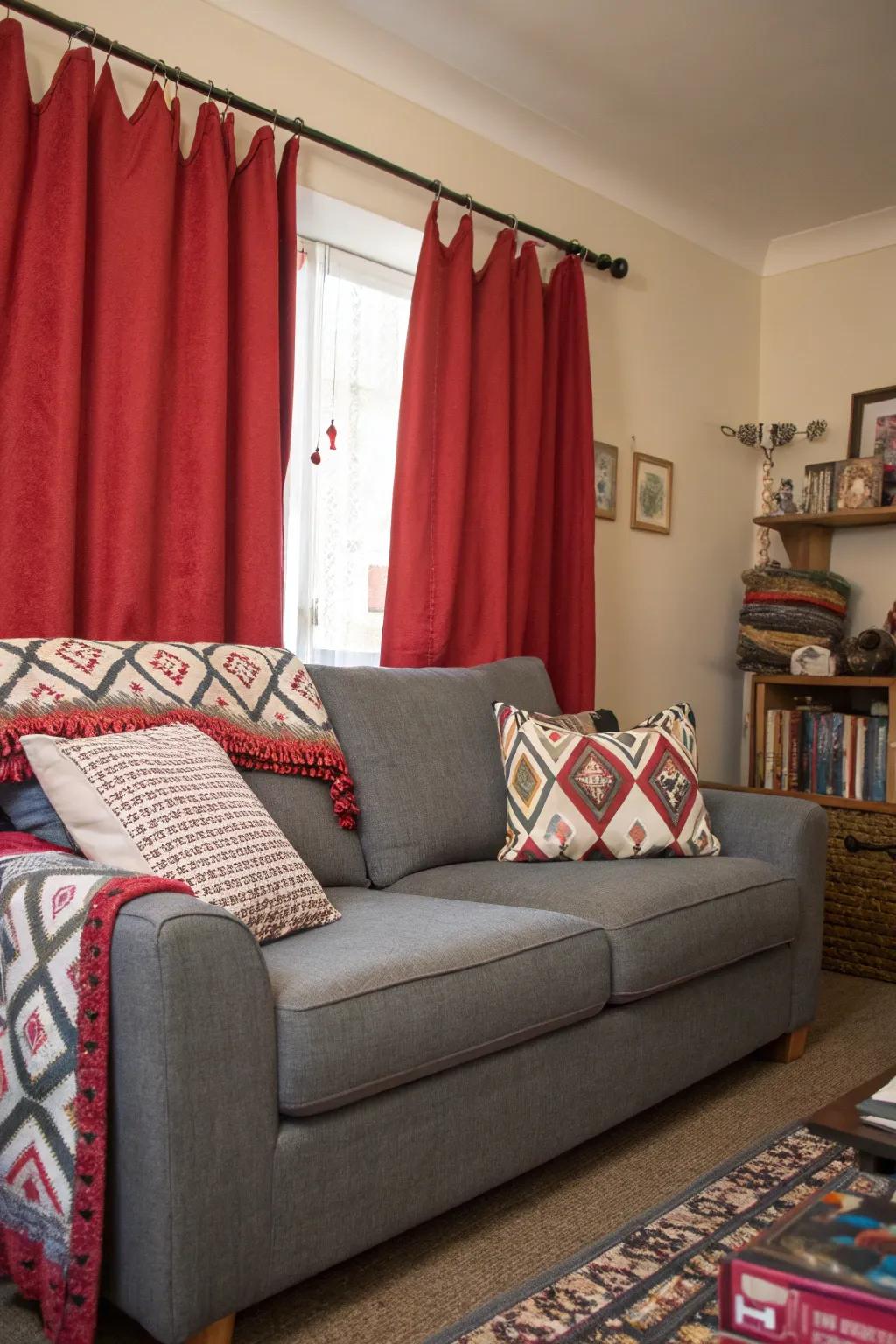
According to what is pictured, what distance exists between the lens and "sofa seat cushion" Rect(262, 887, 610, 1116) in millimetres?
1450

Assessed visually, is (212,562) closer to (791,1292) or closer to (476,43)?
(476,43)

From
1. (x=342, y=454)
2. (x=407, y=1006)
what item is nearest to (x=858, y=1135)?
(x=407, y=1006)

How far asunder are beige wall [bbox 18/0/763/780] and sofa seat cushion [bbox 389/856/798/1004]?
1.43 m

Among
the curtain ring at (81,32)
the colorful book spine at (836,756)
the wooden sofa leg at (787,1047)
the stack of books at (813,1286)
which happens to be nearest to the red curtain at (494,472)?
the colorful book spine at (836,756)

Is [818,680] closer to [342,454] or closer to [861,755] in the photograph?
[861,755]

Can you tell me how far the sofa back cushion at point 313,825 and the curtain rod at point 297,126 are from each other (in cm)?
155

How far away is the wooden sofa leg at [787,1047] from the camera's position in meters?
2.62

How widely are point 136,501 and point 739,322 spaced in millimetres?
2819

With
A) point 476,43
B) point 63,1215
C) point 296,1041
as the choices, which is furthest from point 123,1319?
point 476,43

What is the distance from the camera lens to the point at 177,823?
1.66 m

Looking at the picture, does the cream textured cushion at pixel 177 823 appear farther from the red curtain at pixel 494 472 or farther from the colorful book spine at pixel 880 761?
the colorful book spine at pixel 880 761

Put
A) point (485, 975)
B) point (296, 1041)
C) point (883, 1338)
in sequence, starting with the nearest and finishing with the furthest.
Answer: point (883, 1338), point (296, 1041), point (485, 975)

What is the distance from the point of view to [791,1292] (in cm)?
90

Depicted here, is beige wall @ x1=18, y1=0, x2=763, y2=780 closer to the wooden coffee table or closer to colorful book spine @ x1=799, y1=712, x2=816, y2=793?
colorful book spine @ x1=799, y1=712, x2=816, y2=793
